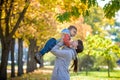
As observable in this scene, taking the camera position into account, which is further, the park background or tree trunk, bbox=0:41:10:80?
tree trunk, bbox=0:41:10:80

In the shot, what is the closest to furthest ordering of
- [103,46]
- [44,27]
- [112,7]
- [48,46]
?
[48,46] < [112,7] < [44,27] < [103,46]

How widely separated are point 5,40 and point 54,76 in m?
18.7

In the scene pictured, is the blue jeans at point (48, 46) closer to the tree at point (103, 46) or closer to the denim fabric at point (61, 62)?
the denim fabric at point (61, 62)

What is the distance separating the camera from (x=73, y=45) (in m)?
9.16

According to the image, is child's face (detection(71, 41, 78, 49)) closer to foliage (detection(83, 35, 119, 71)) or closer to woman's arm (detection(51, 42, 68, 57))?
woman's arm (detection(51, 42, 68, 57))

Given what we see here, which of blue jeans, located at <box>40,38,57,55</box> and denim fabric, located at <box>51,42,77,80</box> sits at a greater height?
blue jeans, located at <box>40,38,57,55</box>

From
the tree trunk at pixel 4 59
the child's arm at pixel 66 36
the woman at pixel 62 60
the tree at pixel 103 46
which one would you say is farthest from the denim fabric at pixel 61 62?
the tree at pixel 103 46

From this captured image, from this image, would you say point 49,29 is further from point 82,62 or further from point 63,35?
point 63,35

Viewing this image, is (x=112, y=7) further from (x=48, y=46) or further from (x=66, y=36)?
(x=48, y=46)

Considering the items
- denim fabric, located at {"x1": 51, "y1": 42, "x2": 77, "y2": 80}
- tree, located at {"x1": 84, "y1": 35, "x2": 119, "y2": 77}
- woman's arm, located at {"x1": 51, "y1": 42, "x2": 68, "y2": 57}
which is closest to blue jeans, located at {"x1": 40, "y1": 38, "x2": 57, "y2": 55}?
woman's arm, located at {"x1": 51, "y1": 42, "x2": 68, "y2": 57}

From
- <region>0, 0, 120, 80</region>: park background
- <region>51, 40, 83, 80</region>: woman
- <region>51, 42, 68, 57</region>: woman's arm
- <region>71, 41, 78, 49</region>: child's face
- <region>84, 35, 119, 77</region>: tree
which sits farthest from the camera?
<region>84, 35, 119, 77</region>: tree

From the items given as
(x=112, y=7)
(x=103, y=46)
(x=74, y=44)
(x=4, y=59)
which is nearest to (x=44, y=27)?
(x=103, y=46)

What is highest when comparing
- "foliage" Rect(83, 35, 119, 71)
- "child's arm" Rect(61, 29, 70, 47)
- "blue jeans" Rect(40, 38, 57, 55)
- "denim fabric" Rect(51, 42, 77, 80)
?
"foliage" Rect(83, 35, 119, 71)

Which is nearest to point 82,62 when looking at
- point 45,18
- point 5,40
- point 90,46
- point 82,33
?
point 82,33
